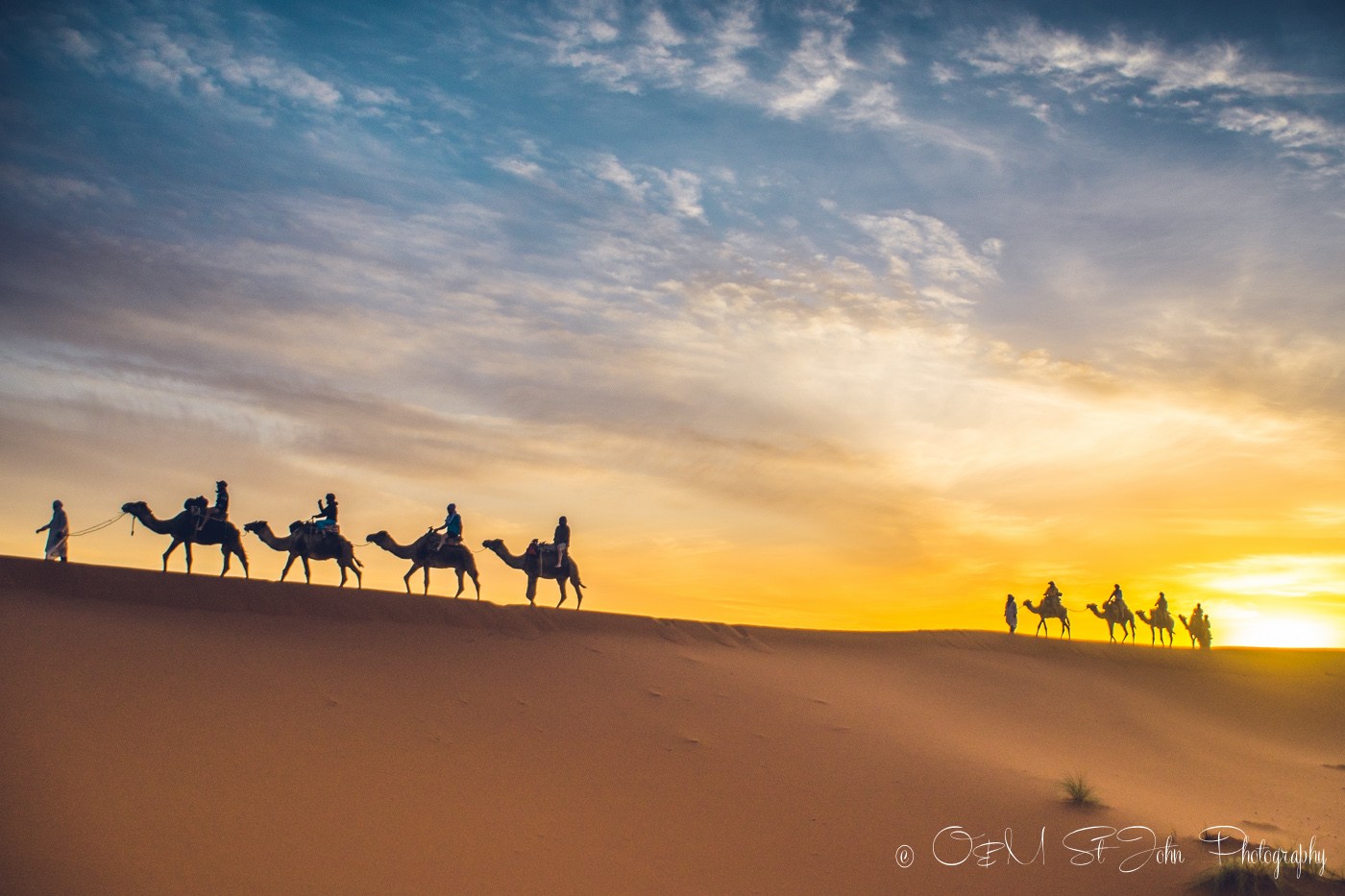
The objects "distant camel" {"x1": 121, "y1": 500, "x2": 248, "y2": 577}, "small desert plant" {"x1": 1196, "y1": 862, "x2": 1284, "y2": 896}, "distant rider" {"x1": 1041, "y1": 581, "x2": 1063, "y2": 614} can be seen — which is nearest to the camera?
"small desert plant" {"x1": 1196, "y1": 862, "x2": 1284, "y2": 896}

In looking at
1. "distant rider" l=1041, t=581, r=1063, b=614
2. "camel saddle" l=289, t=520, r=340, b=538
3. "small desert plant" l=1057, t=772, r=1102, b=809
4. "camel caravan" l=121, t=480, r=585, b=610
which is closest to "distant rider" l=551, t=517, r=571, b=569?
"camel caravan" l=121, t=480, r=585, b=610

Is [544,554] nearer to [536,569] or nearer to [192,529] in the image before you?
[536,569]

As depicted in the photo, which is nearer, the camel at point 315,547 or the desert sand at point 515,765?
the desert sand at point 515,765

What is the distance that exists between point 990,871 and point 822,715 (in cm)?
582

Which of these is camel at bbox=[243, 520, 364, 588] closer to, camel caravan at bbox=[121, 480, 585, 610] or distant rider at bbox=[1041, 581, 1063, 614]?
camel caravan at bbox=[121, 480, 585, 610]

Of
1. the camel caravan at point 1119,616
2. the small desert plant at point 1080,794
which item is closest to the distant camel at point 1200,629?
the camel caravan at point 1119,616

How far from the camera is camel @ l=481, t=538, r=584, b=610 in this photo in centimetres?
2367

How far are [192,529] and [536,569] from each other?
26.8 ft

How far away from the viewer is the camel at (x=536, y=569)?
2367 cm

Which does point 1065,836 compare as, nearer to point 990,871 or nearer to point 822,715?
point 990,871

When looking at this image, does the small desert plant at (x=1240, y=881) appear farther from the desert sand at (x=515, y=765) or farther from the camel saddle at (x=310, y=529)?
the camel saddle at (x=310, y=529)

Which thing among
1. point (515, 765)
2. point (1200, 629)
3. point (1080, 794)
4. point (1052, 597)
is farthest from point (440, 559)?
point (1200, 629)

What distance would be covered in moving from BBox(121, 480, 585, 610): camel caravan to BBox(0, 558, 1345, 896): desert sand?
5.93 ft

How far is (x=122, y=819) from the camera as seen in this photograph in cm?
1087
